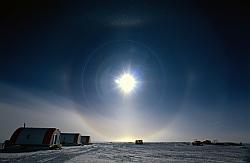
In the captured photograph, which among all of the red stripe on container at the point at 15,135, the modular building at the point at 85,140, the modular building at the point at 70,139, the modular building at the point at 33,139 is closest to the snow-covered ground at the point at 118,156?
the modular building at the point at 33,139

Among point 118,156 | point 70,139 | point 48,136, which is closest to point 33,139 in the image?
point 48,136

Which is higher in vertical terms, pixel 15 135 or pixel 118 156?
pixel 15 135

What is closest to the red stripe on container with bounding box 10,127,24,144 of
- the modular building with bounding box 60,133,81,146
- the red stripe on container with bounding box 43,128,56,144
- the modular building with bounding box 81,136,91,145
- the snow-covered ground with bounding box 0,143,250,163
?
the red stripe on container with bounding box 43,128,56,144

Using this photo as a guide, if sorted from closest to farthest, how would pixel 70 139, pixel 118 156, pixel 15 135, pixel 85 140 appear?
pixel 118 156 < pixel 15 135 < pixel 70 139 < pixel 85 140

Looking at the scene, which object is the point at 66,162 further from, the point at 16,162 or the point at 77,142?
the point at 77,142

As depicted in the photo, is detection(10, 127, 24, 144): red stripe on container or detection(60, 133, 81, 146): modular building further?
detection(60, 133, 81, 146): modular building

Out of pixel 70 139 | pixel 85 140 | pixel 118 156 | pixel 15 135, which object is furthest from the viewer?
pixel 85 140

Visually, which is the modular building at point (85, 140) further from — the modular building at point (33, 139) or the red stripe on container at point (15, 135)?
the red stripe on container at point (15, 135)

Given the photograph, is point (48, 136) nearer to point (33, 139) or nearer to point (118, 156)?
point (33, 139)

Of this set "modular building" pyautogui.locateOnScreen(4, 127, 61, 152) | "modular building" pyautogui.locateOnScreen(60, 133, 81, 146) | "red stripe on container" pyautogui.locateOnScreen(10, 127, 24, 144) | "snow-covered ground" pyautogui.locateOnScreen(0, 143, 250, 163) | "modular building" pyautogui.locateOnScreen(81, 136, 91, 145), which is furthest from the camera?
"modular building" pyautogui.locateOnScreen(81, 136, 91, 145)

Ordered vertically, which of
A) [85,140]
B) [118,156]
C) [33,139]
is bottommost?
[118,156]

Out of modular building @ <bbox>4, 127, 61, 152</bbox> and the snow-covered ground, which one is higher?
modular building @ <bbox>4, 127, 61, 152</bbox>

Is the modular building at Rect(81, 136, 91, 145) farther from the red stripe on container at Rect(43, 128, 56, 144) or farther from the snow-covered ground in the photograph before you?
the snow-covered ground
